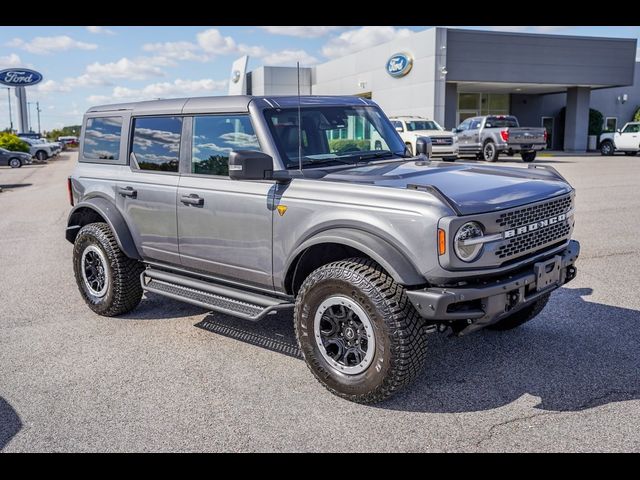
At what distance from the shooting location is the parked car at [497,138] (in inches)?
984

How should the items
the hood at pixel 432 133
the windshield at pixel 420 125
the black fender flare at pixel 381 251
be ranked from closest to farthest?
the black fender flare at pixel 381 251, the hood at pixel 432 133, the windshield at pixel 420 125

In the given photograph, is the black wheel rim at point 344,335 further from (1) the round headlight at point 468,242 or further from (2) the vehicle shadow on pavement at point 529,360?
(1) the round headlight at point 468,242

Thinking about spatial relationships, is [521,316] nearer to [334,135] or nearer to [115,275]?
[334,135]

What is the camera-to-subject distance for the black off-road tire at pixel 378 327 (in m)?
3.88

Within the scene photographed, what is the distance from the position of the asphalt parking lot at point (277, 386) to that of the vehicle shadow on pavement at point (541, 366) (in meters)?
0.01

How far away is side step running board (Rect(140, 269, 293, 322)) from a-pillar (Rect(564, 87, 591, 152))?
128 feet

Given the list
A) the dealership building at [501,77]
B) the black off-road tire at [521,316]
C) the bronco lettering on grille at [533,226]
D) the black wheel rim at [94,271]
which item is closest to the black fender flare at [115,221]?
the black wheel rim at [94,271]

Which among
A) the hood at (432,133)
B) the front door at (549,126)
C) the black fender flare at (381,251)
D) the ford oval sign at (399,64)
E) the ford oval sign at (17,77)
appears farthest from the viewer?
the ford oval sign at (17,77)

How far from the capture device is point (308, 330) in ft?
14.2

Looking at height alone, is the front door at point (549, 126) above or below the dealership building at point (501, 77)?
below

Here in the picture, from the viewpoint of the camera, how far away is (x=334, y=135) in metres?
5.29

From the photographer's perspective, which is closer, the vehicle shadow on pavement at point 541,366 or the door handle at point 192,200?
the vehicle shadow on pavement at point 541,366

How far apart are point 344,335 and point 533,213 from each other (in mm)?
1518

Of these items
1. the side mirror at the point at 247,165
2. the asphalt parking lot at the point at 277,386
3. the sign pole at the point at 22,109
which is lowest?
the asphalt parking lot at the point at 277,386
